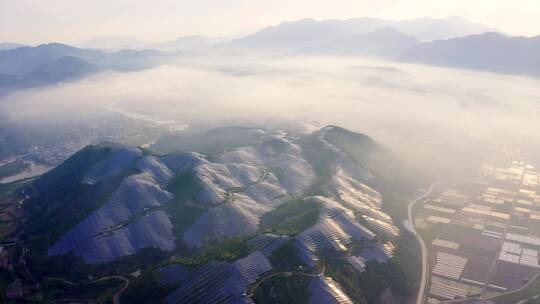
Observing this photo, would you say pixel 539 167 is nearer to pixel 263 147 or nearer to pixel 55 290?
pixel 263 147

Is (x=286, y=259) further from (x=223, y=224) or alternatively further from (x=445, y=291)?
(x=445, y=291)

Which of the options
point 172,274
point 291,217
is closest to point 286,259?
point 172,274

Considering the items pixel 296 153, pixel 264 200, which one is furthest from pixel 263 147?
pixel 264 200

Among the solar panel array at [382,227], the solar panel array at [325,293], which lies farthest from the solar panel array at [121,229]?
the solar panel array at [382,227]

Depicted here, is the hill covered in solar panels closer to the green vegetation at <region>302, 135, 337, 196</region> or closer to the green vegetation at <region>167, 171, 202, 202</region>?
the green vegetation at <region>167, 171, 202, 202</region>

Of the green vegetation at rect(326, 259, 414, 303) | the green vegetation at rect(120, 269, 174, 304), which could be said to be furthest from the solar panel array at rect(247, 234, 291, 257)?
the green vegetation at rect(120, 269, 174, 304)

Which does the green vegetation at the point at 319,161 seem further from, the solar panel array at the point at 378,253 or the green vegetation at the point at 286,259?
the green vegetation at the point at 286,259

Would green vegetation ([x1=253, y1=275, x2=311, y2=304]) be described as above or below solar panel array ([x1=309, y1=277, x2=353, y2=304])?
above
